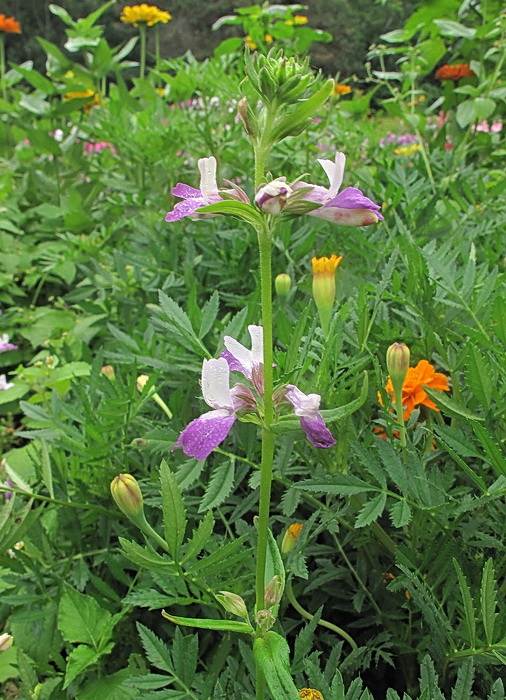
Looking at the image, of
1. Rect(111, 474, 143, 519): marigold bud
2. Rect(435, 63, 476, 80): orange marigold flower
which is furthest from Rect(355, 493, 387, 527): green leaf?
Rect(435, 63, 476, 80): orange marigold flower

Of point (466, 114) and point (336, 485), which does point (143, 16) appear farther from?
point (336, 485)

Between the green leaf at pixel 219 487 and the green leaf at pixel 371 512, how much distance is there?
15 cm

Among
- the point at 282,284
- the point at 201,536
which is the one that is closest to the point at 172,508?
the point at 201,536

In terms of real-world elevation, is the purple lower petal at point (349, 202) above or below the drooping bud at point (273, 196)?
below

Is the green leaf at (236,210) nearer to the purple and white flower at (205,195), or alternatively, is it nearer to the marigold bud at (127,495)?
the purple and white flower at (205,195)

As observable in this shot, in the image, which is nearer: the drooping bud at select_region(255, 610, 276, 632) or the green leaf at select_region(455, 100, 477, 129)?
the drooping bud at select_region(255, 610, 276, 632)

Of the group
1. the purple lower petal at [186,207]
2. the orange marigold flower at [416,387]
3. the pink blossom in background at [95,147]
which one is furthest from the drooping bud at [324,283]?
the pink blossom in background at [95,147]

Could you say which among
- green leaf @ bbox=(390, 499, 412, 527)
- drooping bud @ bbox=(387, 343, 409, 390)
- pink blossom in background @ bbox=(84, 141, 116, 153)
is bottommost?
pink blossom in background @ bbox=(84, 141, 116, 153)

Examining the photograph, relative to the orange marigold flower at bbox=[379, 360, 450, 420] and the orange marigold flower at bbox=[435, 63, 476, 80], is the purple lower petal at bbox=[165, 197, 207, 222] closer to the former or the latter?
the orange marigold flower at bbox=[379, 360, 450, 420]

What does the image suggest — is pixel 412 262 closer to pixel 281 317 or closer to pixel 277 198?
pixel 281 317

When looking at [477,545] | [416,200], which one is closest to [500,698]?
[477,545]

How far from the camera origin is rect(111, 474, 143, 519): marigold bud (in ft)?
2.03

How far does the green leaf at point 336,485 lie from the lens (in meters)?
0.62

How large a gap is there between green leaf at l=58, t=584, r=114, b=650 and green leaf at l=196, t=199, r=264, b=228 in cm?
55
